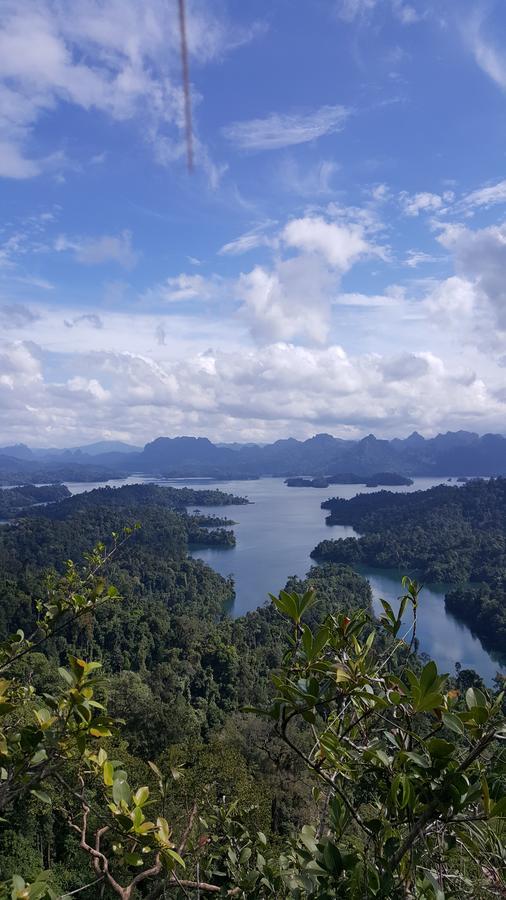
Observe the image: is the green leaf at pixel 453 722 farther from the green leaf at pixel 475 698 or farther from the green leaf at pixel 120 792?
the green leaf at pixel 120 792

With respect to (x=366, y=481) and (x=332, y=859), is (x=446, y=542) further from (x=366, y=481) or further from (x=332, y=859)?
(x=366, y=481)

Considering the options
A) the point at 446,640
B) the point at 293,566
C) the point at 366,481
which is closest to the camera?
the point at 446,640

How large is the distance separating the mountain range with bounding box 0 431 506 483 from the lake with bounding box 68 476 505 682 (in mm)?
53849

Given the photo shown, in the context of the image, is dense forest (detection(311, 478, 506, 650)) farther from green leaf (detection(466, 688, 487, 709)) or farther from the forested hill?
green leaf (detection(466, 688, 487, 709))

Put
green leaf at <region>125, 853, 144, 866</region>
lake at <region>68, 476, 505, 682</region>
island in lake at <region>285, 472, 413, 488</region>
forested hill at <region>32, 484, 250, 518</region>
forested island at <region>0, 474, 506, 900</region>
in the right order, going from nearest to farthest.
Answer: forested island at <region>0, 474, 506, 900</region> → green leaf at <region>125, 853, 144, 866</region> → lake at <region>68, 476, 505, 682</region> → forested hill at <region>32, 484, 250, 518</region> → island in lake at <region>285, 472, 413, 488</region>

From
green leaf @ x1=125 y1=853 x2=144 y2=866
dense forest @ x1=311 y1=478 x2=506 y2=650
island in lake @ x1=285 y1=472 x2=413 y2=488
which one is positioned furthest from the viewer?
island in lake @ x1=285 y1=472 x2=413 y2=488

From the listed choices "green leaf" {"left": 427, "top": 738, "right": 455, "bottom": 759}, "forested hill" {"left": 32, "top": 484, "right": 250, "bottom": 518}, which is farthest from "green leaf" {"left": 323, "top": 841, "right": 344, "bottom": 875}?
"forested hill" {"left": 32, "top": 484, "right": 250, "bottom": 518}

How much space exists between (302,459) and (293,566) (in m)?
124

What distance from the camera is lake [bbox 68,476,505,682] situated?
22.9m

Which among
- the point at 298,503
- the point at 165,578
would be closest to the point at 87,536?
the point at 165,578

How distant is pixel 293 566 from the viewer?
122ft

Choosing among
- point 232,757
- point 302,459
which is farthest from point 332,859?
point 302,459

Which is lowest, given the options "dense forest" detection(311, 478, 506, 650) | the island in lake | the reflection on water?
the reflection on water

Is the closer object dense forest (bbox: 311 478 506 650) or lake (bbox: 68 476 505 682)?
lake (bbox: 68 476 505 682)
